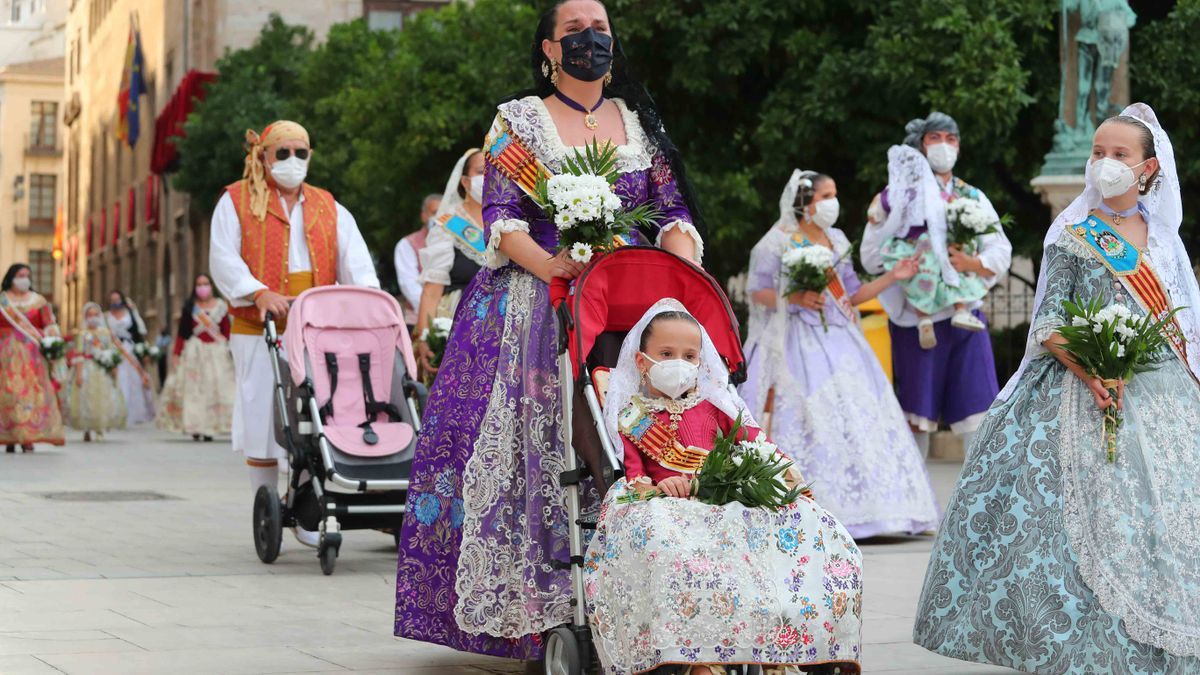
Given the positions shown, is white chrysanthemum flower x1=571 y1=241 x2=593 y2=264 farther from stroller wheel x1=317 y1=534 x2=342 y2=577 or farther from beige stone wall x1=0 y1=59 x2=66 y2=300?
beige stone wall x1=0 y1=59 x2=66 y2=300

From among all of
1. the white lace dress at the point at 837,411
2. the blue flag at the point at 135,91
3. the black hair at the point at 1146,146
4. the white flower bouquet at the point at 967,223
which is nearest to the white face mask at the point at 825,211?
the white lace dress at the point at 837,411

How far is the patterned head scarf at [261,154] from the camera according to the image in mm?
9836

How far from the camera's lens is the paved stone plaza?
6.48 m

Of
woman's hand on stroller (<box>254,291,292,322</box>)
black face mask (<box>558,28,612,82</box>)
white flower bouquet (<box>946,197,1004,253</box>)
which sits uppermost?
black face mask (<box>558,28,612,82</box>)

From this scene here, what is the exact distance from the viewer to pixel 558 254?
5.87 m

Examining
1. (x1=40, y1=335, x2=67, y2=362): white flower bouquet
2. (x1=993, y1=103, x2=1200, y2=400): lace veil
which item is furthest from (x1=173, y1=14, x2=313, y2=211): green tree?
(x1=993, y1=103, x2=1200, y2=400): lace veil

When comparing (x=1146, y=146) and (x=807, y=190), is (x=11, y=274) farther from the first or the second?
(x=1146, y=146)

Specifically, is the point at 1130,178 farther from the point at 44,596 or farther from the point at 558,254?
the point at 44,596

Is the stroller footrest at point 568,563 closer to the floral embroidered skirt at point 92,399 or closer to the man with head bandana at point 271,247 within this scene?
the man with head bandana at point 271,247

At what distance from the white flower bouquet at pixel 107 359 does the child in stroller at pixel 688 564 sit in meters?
20.3

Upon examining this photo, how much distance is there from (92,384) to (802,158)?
9.45 meters

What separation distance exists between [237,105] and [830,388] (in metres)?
28.3

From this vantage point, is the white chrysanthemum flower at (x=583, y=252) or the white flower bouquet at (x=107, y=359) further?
the white flower bouquet at (x=107, y=359)

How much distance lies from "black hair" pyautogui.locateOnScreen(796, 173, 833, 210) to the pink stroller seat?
274 centimetres
